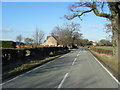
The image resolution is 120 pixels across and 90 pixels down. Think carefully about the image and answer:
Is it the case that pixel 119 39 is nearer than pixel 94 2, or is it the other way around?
pixel 119 39

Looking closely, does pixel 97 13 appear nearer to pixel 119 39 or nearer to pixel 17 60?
pixel 119 39

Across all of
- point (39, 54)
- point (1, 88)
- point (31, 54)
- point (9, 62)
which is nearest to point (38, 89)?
point (1, 88)

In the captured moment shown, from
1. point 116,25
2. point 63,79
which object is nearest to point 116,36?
point 116,25

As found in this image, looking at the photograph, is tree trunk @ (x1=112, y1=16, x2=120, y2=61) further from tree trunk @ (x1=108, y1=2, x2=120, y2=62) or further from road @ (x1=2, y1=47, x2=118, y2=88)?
road @ (x1=2, y1=47, x2=118, y2=88)

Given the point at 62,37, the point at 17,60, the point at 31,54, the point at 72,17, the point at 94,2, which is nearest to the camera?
the point at 17,60

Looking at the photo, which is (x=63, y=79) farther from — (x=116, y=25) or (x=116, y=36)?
(x=116, y=36)

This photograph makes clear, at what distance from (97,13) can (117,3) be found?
4.35m

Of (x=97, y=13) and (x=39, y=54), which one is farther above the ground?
(x=97, y=13)

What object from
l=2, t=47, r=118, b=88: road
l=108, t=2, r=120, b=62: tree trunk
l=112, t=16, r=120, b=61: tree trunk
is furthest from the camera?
l=112, t=16, r=120, b=61: tree trunk

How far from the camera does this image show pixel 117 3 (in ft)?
61.4

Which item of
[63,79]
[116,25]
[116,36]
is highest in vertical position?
[116,25]

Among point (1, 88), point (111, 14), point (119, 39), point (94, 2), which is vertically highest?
point (94, 2)

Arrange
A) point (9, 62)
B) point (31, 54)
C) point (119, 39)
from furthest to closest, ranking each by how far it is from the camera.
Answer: point (31, 54) < point (119, 39) < point (9, 62)

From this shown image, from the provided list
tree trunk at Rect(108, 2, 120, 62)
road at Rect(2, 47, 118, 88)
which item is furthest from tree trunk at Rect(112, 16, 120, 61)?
road at Rect(2, 47, 118, 88)
